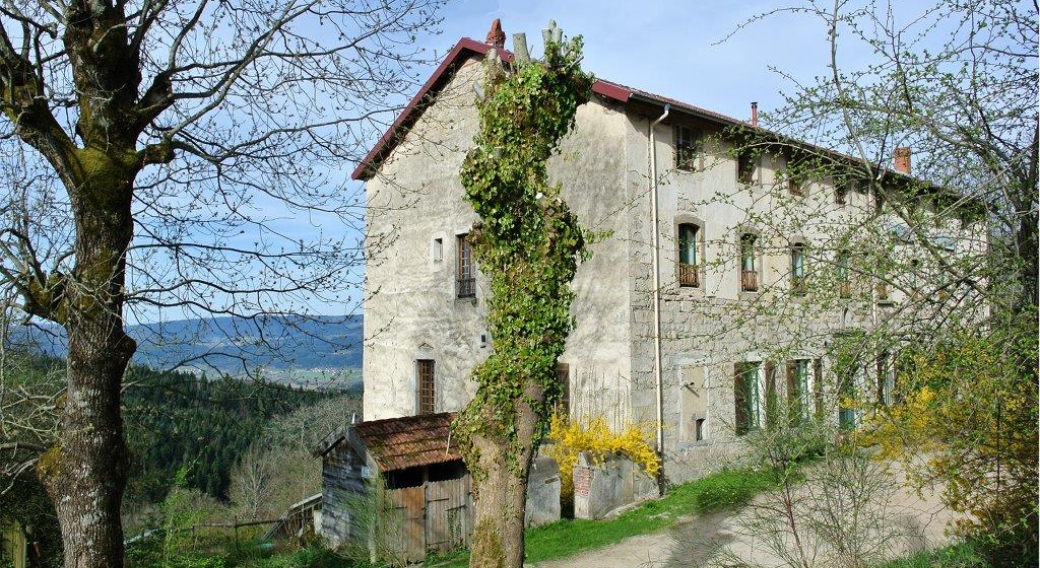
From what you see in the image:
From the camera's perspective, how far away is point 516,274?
23.1ft

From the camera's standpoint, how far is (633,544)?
10.8 meters

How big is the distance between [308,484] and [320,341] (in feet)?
87.7

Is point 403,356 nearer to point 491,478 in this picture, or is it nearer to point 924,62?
point 491,478

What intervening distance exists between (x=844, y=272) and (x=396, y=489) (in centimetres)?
812

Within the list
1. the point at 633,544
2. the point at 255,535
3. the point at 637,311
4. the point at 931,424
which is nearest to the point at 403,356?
the point at 255,535

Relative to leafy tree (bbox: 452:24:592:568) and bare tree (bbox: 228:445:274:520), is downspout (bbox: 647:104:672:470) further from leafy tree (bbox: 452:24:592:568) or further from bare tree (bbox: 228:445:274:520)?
bare tree (bbox: 228:445:274:520)

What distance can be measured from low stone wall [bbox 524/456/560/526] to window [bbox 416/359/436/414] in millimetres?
5572

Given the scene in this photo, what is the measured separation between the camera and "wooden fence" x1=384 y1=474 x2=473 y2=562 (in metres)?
11.5

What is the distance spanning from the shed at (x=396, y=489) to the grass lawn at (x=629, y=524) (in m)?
0.53

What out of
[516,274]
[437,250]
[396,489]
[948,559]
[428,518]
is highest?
[437,250]

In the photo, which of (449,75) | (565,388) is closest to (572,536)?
(565,388)

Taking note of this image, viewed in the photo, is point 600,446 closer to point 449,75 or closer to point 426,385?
point 426,385

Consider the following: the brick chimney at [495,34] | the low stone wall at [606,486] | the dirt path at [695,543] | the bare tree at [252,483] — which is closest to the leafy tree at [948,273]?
the dirt path at [695,543]

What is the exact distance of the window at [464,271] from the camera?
16688 millimetres
